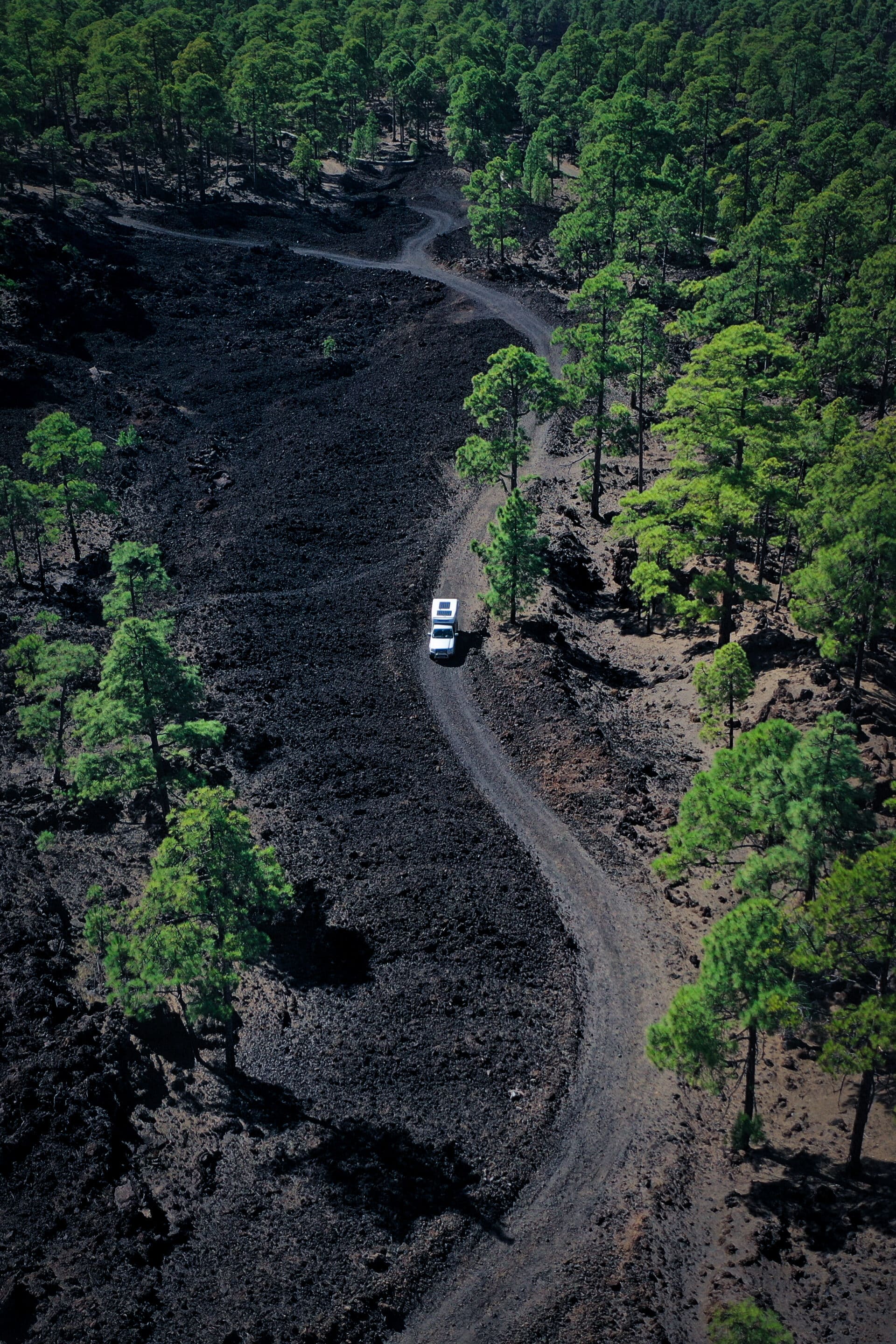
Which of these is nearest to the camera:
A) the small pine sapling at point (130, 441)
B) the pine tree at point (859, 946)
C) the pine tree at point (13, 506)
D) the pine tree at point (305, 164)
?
the pine tree at point (859, 946)

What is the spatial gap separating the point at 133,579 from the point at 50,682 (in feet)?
19.8

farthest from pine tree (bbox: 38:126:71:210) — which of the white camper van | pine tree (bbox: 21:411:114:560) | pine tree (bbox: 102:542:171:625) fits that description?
pine tree (bbox: 102:542:171:625)

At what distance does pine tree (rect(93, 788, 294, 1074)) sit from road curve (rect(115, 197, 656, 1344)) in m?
9.48

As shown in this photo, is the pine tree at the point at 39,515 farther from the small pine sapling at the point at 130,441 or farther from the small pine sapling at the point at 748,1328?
→ the small pine sapling at the point at 748,1328

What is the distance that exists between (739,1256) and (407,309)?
7801cm

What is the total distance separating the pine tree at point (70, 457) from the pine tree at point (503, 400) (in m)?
19.1

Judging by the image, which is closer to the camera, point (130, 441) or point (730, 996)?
→ point (730, 996)

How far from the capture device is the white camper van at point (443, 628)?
50031 mm

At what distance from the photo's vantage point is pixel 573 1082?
3080 cm

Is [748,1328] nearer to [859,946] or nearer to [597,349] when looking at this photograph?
[859,946]

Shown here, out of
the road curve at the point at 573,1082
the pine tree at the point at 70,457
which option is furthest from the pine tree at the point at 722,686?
the pine tree at the point at 70,457

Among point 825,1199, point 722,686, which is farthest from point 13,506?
point 825,1199

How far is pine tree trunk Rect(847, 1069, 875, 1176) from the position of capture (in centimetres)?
2572

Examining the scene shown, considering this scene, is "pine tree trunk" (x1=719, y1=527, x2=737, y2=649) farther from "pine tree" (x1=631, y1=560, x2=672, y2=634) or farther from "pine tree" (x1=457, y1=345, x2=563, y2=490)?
"pine tree" (x1=457, y1=345, x2=563, y2=490)
